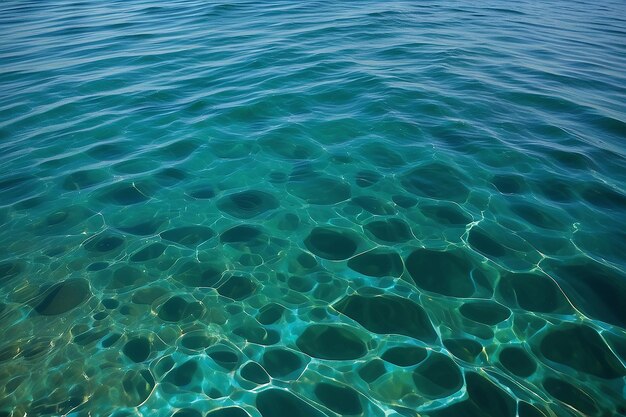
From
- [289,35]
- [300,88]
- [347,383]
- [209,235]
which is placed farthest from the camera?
[289,35]

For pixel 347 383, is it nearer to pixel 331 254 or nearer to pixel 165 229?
pixel 331 254

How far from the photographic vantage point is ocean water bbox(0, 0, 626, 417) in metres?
3.73

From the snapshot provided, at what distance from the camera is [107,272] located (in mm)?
4934

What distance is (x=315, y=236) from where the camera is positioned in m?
5.38

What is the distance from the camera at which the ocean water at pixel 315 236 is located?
3734mm

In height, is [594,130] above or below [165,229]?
above

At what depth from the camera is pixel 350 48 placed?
443 inches

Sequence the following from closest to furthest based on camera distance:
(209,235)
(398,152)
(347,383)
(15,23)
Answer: (347,383)
(209,235)
(398,152)
(15,23)

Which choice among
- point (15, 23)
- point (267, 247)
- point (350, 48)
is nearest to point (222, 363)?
point (267, 247)

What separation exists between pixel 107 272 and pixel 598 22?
18288mm

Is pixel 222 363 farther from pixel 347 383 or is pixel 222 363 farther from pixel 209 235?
pixel 209 235

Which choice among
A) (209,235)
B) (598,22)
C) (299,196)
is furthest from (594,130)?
(598,22)

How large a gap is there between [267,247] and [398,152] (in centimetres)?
300

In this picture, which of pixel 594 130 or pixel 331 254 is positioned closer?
pixel 331 254
